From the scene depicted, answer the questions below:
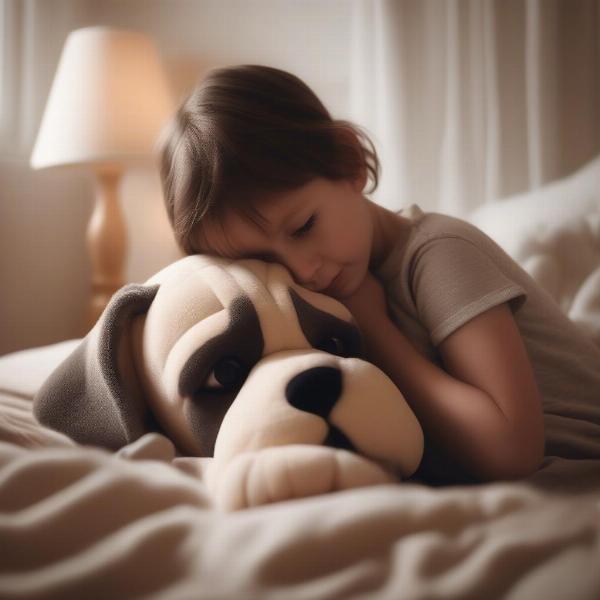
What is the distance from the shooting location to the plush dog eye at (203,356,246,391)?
24.6 inches

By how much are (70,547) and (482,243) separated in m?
0.58

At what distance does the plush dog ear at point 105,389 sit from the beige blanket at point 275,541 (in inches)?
7.4

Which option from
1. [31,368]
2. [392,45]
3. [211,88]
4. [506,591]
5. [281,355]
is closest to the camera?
[506,591]

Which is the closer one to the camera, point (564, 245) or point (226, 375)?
point (226, 375)

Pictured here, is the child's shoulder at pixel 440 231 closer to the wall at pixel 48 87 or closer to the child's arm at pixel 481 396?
the child's arm at pixel 481 396

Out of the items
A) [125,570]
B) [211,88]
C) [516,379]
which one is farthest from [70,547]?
[211,88]

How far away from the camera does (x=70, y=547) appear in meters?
0.40

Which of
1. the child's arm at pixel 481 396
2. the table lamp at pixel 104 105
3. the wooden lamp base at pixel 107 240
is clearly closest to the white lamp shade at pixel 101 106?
the table lamp at pixel 104 105

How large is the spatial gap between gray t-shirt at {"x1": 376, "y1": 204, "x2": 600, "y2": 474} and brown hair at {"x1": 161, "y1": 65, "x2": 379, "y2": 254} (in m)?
0.13

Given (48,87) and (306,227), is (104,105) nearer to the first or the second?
(48,87)

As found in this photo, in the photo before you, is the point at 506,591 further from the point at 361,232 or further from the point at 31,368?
the point at 31,368

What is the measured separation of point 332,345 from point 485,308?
163 millimetres

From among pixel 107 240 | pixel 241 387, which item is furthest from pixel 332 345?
pixel 107 240

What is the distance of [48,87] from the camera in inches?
82.2
